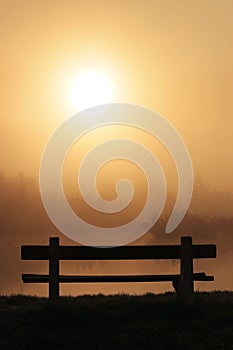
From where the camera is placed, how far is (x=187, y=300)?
11750 mm

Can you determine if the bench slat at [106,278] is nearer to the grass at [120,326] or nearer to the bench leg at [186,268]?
the bench leg at [186,268]

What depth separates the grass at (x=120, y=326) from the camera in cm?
883

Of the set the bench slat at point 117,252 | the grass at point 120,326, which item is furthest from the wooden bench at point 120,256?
the grass at point 120,326

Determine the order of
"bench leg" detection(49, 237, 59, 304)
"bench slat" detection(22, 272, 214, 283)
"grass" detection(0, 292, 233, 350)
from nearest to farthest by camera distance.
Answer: "grass" detection(0, 292, 233, 350) < "bench leg" detection(49, 237, 59, 304) < "bench slat" detection(22, 272, 214, 283)

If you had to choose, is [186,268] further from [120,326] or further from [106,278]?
[120,326]

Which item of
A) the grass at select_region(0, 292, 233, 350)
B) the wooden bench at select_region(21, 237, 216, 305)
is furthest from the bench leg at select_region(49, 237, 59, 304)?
the grass at select_region(0, 292, 233, 350)

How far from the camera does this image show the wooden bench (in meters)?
11.9

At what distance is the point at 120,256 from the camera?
1198 cm

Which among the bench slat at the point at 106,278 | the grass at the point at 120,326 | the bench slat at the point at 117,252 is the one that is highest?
the bench slat at the point at 117,252

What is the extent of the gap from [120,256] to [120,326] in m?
2.29

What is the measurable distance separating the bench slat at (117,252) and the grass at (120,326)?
3.24ft

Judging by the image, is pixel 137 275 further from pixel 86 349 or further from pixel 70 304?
pixel 86 349

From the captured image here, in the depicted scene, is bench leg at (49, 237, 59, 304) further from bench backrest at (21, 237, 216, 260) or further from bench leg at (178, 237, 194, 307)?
bench leg at (178, 237, 194, 307)

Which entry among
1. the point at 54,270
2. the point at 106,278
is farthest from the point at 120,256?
the point at 54,270
